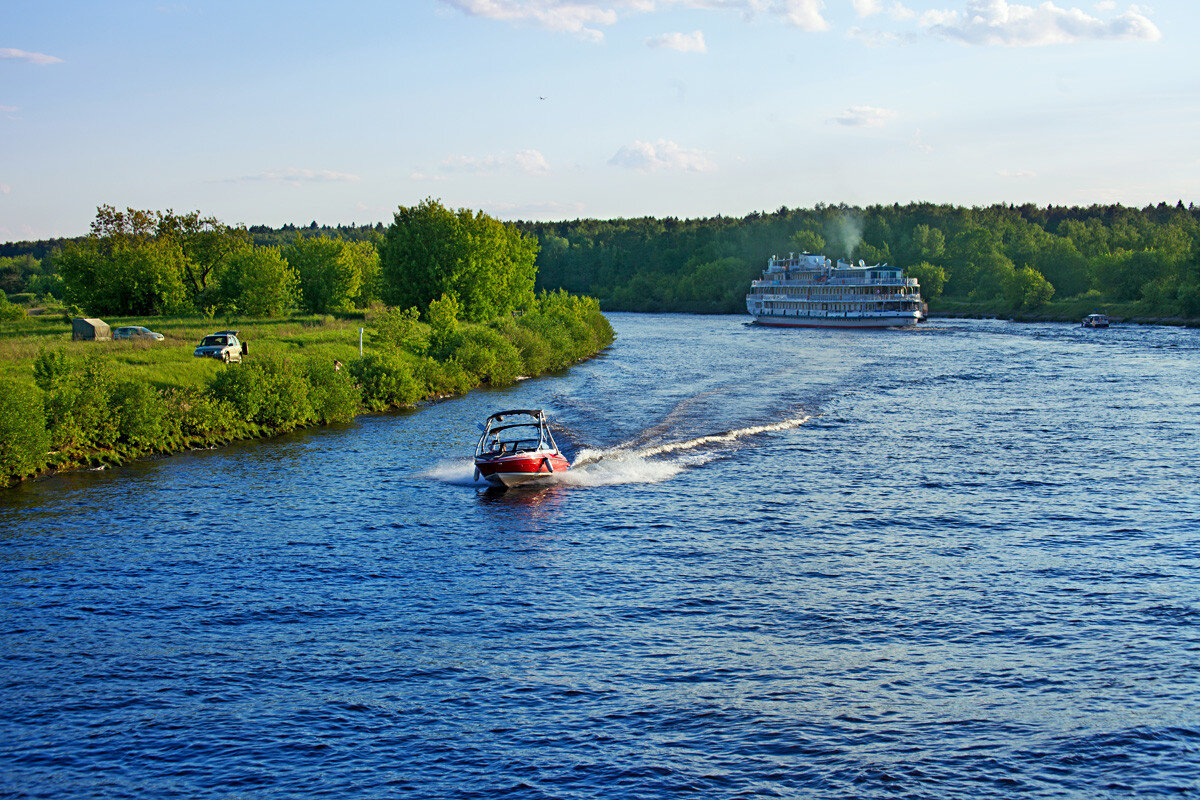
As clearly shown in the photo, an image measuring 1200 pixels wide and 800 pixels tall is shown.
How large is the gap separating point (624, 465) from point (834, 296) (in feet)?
376

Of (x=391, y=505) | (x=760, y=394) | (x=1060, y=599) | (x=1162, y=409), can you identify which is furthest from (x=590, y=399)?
(x=1060, y=599)

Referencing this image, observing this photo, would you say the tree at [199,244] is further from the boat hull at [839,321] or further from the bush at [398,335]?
the boat hull at [839,321]

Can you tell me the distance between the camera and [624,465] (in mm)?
38250

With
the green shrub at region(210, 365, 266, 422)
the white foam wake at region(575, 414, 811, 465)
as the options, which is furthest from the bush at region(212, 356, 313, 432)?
the white foam wake at region(575, 414, 811, 465)

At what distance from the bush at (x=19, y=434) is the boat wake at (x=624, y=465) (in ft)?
45.4

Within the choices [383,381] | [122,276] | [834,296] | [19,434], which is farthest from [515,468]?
[834,296]

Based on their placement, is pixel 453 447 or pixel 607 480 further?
pixel 453 447

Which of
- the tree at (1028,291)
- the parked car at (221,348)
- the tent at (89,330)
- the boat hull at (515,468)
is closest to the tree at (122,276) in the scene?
the tent at (89,330)

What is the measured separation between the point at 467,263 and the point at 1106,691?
80995 mm

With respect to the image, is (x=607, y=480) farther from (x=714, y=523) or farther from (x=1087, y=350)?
(x=1087, y=350)

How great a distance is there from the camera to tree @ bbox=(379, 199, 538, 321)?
92.9 metres

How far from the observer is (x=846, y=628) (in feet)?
67.6

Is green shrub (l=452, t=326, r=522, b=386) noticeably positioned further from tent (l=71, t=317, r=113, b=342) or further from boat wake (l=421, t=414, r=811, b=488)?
boat wake (l=421, t=414, r=811, b=488)

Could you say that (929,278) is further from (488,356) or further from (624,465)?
(624,465)
